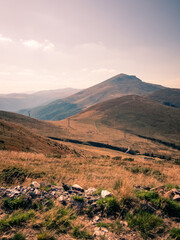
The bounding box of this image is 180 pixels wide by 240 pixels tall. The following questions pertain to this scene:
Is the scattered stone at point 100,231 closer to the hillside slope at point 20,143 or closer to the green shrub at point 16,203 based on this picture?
the green shrub at point 16,203

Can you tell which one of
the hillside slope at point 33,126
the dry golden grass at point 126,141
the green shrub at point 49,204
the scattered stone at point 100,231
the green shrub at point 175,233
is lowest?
the dry golden grass at point 126,141

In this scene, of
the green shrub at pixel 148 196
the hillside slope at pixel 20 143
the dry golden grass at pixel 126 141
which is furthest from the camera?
the dry golden grass at pixel 126 141

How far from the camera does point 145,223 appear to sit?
4.92 metres

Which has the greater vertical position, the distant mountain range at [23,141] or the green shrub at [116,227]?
the green shrub at [116,227]

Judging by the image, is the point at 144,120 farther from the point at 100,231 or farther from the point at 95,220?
the point at 100,231

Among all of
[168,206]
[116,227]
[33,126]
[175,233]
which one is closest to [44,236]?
[116,227]

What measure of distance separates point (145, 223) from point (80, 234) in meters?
2.14

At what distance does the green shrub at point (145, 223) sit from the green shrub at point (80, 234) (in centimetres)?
145

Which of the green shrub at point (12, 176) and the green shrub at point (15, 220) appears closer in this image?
the green shrub at point (15, 220)

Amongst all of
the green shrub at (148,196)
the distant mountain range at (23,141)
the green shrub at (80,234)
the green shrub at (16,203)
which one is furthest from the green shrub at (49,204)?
the distant mountain range at (23,141)

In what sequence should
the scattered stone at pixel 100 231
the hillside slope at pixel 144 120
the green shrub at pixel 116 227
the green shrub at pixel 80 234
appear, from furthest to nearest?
the hillside slope at pixel 144 120
the green shrub at pixel 116 227
the scattered stone at pixel 100 231
the green shrub at pixel 80 234

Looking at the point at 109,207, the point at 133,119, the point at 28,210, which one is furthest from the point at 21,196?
the point at 133,119

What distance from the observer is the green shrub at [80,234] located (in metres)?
4.35

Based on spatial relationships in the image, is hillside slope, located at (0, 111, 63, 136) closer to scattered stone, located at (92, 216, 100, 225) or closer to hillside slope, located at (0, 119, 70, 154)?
hillside slope, located at (0, 119, 70, 154)
